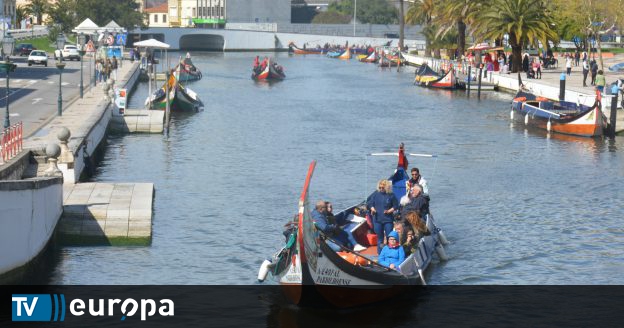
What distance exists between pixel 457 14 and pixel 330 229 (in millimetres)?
84155

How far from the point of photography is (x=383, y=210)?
2923 cm

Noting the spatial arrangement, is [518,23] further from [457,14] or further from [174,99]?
[174,99]

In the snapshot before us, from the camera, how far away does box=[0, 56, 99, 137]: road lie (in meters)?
51.2

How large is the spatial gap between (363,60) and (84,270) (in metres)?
134

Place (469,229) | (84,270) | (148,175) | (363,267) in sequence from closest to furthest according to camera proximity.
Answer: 1. (363,267)
2. (84,270)
3. (469,229)
4. (148,175)

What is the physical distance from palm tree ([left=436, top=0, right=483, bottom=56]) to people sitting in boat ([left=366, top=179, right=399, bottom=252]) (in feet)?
247

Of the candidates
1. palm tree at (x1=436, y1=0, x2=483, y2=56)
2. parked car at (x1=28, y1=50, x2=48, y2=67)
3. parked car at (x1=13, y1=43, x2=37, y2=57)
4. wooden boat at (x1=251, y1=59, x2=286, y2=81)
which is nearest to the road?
parked car at (x1=28, y1=50, x2=48, y2=67)

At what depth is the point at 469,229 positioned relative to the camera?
114ft

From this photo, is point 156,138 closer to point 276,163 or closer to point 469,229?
point 276,163

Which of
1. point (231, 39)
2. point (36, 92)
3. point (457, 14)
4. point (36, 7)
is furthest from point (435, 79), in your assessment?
point (231, 39)

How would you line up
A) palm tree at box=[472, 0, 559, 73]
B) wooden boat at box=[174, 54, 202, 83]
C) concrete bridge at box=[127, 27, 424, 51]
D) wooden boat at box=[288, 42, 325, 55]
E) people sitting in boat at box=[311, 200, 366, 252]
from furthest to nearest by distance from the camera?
wooden boat at box=[288, 42, 325, 55] → concrete bridge at box=[127, 27, 424, 51] → wooden boat at box=[174, 54, 202, 83] → palm tree at box=[472, 0, 559, 73] → people sitting in boat at box=[311, 200, 366, 252]

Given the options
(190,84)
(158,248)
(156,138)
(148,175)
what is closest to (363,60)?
(190,84)

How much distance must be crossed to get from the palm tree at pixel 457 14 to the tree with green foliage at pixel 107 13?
49.2 m

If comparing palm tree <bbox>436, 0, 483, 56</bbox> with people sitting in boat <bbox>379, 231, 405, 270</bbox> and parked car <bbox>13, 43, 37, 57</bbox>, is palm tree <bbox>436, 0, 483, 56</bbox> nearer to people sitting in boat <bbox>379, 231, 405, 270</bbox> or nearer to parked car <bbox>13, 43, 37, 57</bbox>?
parked car <bbox>13, 43, 37, 57</bbox>
